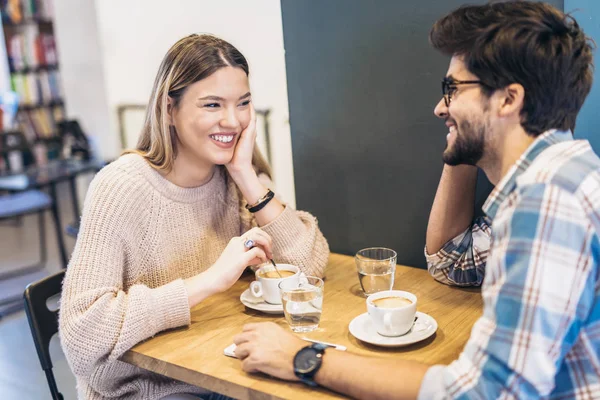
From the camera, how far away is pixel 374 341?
1.29 meters

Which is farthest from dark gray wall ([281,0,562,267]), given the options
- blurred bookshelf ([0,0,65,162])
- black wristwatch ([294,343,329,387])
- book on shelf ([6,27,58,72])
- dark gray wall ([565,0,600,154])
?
book on shelf ([6,27,58,72])

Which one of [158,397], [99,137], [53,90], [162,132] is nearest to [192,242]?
[162,132]

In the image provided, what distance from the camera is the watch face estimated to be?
1156 mm

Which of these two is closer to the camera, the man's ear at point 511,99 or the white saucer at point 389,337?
the man's ear at point 511,99

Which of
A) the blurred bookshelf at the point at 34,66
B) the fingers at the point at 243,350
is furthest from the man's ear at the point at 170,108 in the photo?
the blurred bookshelf at the point at 34,66

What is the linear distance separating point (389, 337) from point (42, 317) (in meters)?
0.93

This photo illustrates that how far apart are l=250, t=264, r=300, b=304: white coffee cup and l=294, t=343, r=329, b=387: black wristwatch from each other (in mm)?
322

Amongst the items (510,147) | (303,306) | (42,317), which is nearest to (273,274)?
(303,306)

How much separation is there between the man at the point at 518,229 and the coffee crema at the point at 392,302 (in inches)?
9.1

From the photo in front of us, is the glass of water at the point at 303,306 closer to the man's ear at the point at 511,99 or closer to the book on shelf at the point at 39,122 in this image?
the man's ear at the point at 511,99

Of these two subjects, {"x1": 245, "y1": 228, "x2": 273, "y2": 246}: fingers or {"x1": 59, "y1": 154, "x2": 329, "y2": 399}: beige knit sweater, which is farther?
{"x1": 245, "y1": 228, "x2": 273, "y2": 246}: fingers

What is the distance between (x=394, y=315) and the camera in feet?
4.23

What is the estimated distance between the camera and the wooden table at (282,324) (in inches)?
47.9

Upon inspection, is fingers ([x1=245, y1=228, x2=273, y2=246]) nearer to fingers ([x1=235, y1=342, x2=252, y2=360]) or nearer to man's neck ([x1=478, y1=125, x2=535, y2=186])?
fingers ([x1=235, y1=342, x2=252, y2=360])
